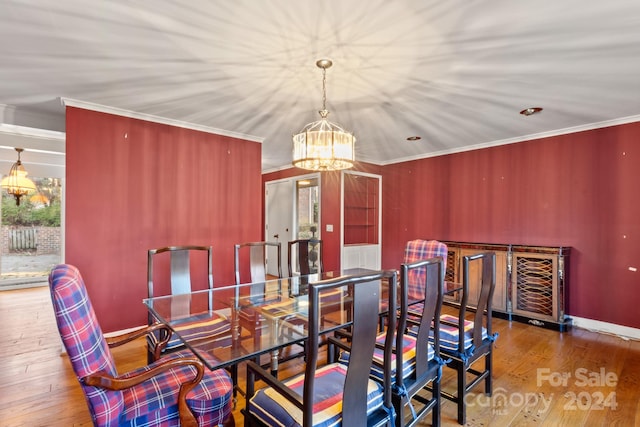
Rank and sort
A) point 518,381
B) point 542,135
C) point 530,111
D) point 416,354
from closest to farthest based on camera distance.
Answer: point 416,354, point 518,381, point 530,111, point 542,135

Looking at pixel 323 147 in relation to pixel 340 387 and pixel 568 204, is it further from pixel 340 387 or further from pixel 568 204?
pixel 568 204

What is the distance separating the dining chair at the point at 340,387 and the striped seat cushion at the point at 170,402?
134 mm

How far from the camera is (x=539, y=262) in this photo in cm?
362

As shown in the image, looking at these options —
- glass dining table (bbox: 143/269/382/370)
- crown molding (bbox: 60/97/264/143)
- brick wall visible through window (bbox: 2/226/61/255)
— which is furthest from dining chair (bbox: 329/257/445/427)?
brick wall visible through window (bbox: 2/226/61/255)

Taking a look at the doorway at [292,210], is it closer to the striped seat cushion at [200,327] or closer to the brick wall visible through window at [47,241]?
the striped seat cushion at [200,327]

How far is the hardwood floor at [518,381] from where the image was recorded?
198 cm

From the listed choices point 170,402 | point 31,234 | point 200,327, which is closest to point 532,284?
point 200,327

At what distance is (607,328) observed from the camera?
3.43 m

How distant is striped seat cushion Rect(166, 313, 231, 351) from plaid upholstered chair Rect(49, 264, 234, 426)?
207mm

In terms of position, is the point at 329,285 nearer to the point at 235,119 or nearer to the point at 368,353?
the point at 368,353

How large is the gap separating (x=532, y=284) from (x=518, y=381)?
167 cm

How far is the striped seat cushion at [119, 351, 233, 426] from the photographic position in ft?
4.26

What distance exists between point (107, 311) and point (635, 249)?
214 inches

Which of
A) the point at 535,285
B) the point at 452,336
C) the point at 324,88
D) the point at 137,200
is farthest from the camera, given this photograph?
the point at 535,285
